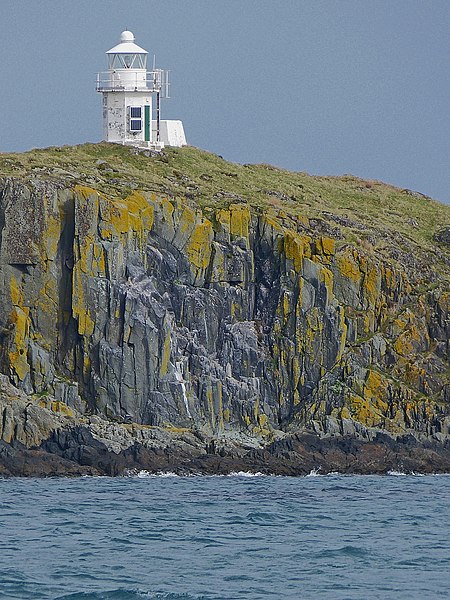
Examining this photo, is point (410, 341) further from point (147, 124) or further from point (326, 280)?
point (147, 124)

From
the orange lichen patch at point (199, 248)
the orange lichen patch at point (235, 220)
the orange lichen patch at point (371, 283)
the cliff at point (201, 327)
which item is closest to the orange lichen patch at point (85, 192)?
the cliff at point (201, 327)

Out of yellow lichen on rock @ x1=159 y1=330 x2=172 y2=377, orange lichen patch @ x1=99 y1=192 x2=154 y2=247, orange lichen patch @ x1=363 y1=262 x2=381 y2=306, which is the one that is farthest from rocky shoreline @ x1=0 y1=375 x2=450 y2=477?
orange lichen patch @ x1=99 y1=192 x2=154 y2=247

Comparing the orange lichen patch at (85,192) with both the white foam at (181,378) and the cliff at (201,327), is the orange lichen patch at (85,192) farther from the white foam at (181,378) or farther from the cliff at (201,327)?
the white foam at (181,378)

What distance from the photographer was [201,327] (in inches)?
2795

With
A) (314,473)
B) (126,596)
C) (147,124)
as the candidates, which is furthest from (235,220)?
(126,596)

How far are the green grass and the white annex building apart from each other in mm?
1686

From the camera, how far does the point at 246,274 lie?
7244cm

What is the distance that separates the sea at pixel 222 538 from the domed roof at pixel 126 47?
30.6m

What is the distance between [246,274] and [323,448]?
9923 millimetres

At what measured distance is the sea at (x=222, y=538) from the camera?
3744cm

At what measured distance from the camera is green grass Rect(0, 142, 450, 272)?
2963 inches

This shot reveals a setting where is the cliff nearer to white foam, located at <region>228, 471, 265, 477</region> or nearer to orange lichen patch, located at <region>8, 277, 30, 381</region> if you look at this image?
orange lichen patch, located at <region>8, 277, 30, 381</region>

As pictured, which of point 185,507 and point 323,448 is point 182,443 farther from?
point 185,507

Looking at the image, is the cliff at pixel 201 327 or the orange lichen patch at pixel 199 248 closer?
the cliff at pixel 201 327
